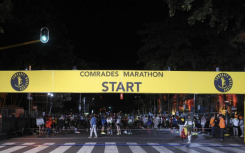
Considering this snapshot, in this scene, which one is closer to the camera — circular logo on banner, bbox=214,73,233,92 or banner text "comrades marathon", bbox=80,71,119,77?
banner text "comrades marathon", bbox=80,71,119,77

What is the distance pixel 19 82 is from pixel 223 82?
11549mm

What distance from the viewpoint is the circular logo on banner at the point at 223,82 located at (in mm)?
19672

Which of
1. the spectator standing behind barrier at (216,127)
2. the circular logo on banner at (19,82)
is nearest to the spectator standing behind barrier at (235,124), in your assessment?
the spectator standing behind barrier at (216,127)

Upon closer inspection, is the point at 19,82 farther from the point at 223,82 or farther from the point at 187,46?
the point at 187,46

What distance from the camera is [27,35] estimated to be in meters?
28.5

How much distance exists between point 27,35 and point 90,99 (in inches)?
4162

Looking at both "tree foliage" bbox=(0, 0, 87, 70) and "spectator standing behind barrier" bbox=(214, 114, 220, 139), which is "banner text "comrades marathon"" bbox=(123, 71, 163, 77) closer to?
"spectator standing behind barrier" bbox=(214, 114, 220, 139)

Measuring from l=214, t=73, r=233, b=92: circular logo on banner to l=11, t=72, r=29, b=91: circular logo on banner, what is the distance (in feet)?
35.4

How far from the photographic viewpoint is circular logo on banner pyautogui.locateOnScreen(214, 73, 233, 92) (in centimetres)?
1967

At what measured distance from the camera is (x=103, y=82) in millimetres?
19422

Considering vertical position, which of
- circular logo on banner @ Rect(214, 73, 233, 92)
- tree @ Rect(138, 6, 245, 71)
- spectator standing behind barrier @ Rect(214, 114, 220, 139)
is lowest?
spectator standing behind barrier @ Rect(214, 114, 220, 139)

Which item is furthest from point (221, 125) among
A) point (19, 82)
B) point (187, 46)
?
point (19, 82)

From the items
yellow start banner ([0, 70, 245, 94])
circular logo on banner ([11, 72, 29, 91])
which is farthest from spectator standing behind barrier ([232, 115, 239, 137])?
circular logo on banner ([11, 72, 29, 91])

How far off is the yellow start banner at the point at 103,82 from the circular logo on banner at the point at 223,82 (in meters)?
0.05
